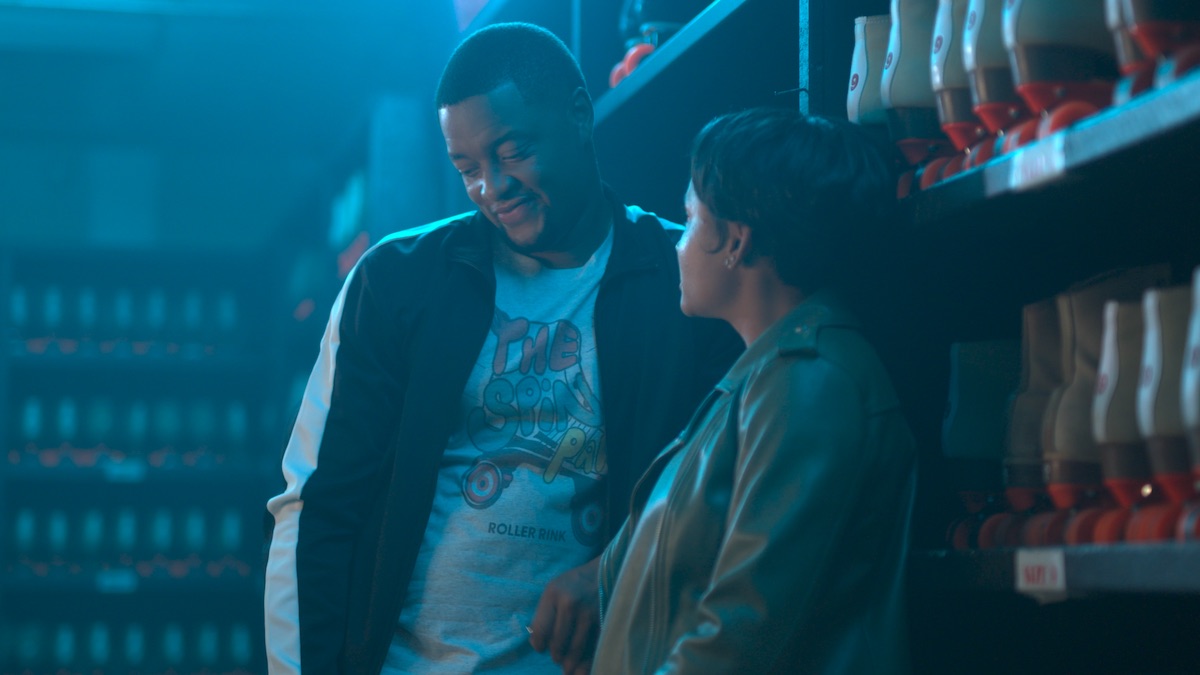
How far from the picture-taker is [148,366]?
4887 millimetres

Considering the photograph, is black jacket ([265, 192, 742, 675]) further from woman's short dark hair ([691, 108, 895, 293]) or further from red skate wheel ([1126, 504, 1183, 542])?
red skate wheel ([1126, 504, 1183, 542])

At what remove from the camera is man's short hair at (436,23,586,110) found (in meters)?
1.86

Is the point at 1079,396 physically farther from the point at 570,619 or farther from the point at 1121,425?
the point at 570,619

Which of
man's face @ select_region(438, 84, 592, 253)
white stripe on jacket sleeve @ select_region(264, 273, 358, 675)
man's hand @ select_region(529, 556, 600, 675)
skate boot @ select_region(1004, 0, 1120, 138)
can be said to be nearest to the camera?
skate boot @ select_region(1004, 0, 1120, 138)

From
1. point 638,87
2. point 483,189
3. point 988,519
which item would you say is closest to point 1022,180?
point 988,519

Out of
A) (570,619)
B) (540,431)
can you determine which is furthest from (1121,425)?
(540,431)

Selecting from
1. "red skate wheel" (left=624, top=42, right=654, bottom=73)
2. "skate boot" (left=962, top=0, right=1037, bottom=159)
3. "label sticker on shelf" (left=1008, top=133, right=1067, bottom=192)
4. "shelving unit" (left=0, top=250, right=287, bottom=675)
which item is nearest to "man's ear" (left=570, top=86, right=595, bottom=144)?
"red skate wheel" (left=624, top=42, right=654, bottom=73)

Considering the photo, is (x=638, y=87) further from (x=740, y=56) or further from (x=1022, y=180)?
(x=1022, y=180)

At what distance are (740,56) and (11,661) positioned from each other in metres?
3.86

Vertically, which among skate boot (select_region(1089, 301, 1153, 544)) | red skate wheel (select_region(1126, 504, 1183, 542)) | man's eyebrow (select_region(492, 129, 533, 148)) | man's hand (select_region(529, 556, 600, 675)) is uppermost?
man's eyebrow (select_region(492, 129, 533, 148))

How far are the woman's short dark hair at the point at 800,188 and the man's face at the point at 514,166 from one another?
487mm

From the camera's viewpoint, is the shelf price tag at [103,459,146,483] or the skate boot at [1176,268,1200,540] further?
the shelf price tag at [103,459,146,483]

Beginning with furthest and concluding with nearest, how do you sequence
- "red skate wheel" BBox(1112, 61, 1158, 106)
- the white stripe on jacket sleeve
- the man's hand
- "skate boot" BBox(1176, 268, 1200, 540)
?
the white stripe on jacket sleeve
the man's hand
"red skate wheel" BBox(1112, 61, 1158, 106)
"skate boot" BBox(1176, 268, 1200, 540)

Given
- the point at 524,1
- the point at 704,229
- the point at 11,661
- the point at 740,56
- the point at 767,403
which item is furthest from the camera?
the point at 11,661
